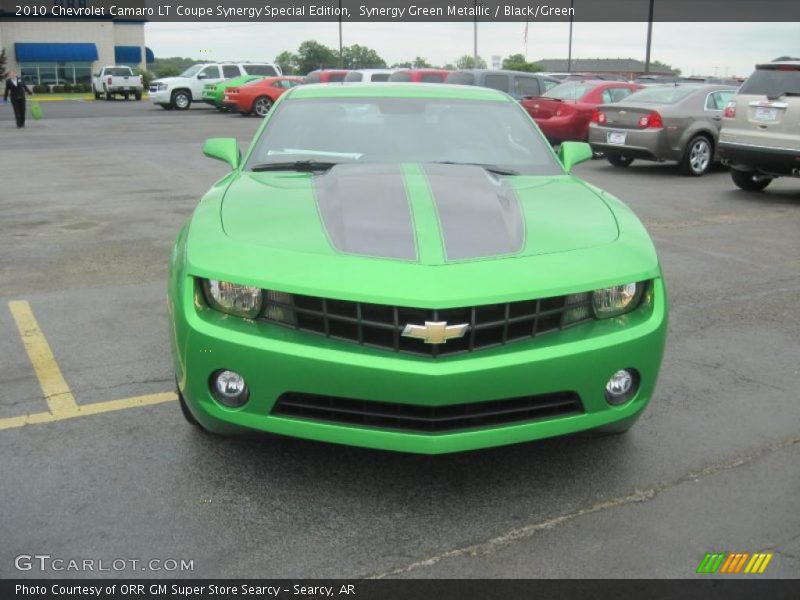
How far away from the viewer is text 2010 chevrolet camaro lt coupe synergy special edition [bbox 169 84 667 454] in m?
2.80

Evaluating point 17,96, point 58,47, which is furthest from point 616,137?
point 58,47

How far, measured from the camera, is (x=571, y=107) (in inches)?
601

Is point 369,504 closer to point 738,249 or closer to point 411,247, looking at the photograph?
point 411,247

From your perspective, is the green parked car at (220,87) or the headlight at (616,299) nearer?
the headlight at (616,299)

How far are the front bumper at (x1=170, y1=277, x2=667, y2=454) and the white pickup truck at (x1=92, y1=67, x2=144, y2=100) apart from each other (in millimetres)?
46905

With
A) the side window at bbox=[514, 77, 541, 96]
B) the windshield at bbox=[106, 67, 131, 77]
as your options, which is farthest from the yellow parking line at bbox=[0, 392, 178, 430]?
the windshield at bbox=[106, 67, 131, 77]

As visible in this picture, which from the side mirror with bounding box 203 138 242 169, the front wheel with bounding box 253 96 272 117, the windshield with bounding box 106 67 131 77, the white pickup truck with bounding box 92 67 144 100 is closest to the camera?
the side mirror with bounding box 203 138 242 169

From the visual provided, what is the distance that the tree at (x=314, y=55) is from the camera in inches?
3767

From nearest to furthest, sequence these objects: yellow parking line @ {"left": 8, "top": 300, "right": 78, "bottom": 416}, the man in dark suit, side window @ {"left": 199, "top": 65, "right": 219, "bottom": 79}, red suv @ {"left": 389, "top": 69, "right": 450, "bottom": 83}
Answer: yellow parking line @ {"left": 8, "top": 300, "right": 78, "bottom": 416} < the man in dark suit < red suv @ {"left": 389, "top": 69, "right": 450, "bottom": 83} < side window @ {"left": 199, "top": 65, "right": 219, "bottom": 79}

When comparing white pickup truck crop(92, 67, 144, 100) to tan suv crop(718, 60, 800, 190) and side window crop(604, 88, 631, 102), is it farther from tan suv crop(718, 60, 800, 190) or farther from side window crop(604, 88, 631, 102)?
tan suv crop(718, 60, 800, 190)

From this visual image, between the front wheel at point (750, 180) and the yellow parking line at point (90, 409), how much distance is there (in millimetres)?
9842

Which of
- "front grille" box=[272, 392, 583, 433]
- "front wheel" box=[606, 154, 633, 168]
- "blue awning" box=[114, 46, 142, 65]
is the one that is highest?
"blue awning" box=[114, 46, 142, 65]

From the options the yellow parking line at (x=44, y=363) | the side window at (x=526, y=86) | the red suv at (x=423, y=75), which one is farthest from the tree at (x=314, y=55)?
the yellow parking line at (x=44, y=363)

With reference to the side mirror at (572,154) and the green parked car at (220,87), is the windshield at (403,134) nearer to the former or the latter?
the side mirror at (572,154)
